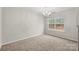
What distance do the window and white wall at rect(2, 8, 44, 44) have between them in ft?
0.78

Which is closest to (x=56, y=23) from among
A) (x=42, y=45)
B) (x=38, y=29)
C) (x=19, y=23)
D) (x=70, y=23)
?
(x=70, y=23)

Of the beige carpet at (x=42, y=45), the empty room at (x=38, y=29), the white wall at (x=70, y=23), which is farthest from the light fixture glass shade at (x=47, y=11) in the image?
the beige carpet at (x=42, y=45)

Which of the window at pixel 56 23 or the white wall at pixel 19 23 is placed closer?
the white wall at pixel 19 23

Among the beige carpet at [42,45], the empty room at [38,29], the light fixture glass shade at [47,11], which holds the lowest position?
the beige carpet at [42,45]

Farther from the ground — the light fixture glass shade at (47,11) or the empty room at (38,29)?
the light fixture glass shade at (47,11)

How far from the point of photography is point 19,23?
2.45 metres

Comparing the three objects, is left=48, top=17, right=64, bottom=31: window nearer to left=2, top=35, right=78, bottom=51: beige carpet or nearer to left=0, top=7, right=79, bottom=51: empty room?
left=0, top=7, right=79, bottom=51: empty room

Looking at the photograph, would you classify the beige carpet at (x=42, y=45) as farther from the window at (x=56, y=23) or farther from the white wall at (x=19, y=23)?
the window at (x=56, y=23)

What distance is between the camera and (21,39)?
2.46 m

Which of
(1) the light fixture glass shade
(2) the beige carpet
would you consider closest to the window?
(1) the light fixture glass shade

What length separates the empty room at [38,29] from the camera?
2.41 m

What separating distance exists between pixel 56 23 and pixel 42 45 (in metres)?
0.67
